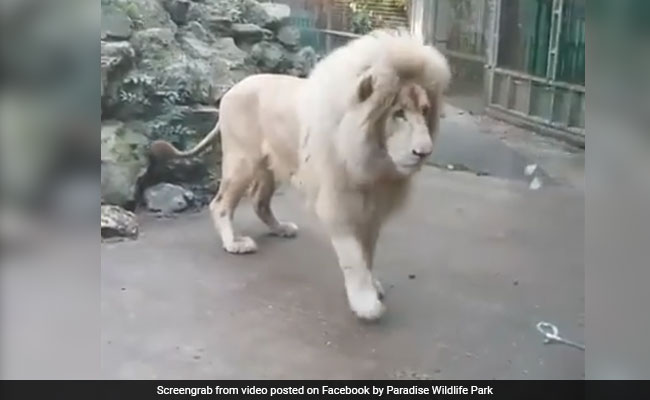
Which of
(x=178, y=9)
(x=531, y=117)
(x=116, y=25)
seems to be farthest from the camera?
(x=531, y=117)

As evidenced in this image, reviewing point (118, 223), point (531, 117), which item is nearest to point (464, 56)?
point (531, 117)

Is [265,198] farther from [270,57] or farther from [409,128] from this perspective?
[409,128]

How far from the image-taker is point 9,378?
23.5 inches

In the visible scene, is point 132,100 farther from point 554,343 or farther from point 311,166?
point 554,343

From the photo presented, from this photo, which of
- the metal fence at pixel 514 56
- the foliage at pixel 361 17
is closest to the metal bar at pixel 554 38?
the metal fence at pixel 514 56

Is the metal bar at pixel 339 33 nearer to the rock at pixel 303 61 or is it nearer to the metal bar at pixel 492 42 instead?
the rock at pixel 303 61

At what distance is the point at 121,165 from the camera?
0.97m

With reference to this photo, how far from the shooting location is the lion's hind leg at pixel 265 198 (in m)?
1.09

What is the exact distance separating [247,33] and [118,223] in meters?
0.32

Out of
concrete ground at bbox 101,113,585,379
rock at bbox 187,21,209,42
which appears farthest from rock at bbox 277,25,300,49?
concrete ground at bbox 101,113,585,379

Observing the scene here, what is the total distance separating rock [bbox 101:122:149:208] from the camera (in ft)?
3.08

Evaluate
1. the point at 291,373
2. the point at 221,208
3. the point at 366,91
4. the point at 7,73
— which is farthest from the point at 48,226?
the point at 221,208

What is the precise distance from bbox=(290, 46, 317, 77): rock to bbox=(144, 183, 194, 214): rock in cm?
24

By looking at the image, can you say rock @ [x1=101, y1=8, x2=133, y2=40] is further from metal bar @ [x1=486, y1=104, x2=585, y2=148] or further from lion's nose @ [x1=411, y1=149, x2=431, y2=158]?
metal bar @ [x1=486, y1=104, x2=585, y2=148]
